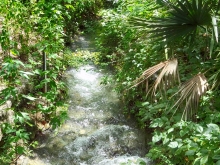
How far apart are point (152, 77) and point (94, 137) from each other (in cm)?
145

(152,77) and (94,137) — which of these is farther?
(152,77)

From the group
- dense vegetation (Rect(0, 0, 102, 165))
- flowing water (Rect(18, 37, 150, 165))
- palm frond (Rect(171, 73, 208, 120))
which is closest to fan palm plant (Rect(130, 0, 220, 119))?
palm frond (Rect(171, 73, 208, 120))

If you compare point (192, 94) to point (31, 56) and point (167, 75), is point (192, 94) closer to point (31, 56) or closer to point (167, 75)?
point (167, 75)

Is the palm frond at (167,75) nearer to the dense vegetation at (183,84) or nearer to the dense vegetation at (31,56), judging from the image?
the dense vegetation at (183,84)

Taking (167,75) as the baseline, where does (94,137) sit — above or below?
below

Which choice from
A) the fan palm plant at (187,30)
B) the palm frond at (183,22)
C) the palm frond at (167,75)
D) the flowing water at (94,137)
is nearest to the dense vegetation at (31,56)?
the flowing water at (94,137)

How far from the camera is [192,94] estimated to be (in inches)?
121

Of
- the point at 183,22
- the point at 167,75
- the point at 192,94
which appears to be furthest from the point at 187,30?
the point at 192,94

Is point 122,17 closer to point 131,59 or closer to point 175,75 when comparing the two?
point 131,59

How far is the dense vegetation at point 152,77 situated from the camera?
290cm

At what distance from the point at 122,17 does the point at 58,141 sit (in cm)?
328

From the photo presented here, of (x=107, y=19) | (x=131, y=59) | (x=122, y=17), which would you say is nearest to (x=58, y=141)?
(x=131, y=59)

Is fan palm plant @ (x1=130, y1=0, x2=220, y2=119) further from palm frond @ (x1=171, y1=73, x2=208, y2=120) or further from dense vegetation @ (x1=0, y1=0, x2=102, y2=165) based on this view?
dense vegetation @ (x1=0, y1=0, x2=102, y2=165)

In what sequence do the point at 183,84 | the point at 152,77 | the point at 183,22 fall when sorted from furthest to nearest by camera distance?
the point at 152,77, the point at 183,22, the point at 183,84
